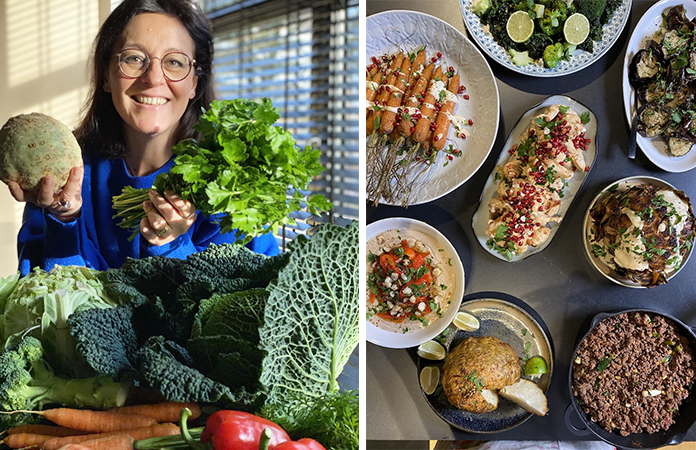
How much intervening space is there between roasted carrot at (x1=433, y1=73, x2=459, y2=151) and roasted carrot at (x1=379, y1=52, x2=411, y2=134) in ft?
0.54

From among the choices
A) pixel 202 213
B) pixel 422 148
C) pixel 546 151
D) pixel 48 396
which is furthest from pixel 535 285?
pixel 48 396

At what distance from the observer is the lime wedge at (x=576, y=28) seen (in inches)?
70.0

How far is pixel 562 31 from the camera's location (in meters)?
1.81

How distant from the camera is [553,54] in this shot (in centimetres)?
180

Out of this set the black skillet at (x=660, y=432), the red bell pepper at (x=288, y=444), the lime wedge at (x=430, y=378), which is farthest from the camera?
the lime wedge at (x=430, y=378)

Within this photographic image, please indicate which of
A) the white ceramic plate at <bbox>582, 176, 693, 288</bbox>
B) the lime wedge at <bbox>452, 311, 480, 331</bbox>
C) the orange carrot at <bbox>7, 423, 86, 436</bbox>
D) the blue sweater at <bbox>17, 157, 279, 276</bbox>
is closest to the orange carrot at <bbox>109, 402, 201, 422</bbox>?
the orange carrot at <bbox>7, 423, 86, 436</bbox>

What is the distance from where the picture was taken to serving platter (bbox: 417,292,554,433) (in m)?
1.83

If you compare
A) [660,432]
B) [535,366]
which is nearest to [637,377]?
[660,432]

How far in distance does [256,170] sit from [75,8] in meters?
0.57

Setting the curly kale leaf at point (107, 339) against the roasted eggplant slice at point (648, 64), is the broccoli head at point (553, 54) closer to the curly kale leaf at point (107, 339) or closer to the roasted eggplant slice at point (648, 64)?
the roasted eggplant slice at point (648, 64)

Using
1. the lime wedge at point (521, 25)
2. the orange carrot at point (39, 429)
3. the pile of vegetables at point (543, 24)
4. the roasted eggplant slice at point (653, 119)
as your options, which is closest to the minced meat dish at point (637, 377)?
the roasted eggplant slice at point (653, 119)

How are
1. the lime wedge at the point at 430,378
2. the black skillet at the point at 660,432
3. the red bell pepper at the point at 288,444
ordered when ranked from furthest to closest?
the lime wedge at the point at 430,378 < the black skillet at the point at 660,432 < the red bell pepper at the point at 288,444

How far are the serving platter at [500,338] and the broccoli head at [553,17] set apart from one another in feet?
3.54

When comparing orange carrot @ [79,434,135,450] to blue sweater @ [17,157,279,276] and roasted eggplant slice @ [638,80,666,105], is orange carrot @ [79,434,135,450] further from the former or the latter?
roasted eggplant slice @ [638,80,666,105]
